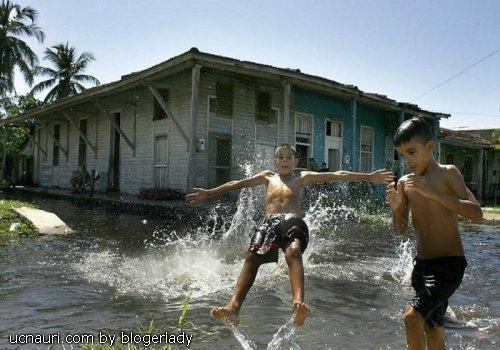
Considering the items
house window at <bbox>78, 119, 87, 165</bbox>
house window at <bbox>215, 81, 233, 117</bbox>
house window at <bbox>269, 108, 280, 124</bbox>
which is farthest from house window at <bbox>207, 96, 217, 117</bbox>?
house window at <bbox>78, 119, 87, 165</bbox>

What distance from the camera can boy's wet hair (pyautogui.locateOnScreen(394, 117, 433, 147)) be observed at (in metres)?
2.79

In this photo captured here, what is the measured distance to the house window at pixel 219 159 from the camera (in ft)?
49.4

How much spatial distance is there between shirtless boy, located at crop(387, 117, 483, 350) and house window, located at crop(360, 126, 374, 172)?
18073 mm

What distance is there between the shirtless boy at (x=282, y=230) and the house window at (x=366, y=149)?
16596 millimetres

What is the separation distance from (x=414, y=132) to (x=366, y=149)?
18524 mm

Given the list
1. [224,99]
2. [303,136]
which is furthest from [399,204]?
[303,136]

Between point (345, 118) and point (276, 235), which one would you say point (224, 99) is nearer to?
point (345, 118)

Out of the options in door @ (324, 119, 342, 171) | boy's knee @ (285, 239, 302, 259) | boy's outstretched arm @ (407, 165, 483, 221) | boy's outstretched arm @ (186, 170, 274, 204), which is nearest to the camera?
boy's outstretched arm @ (407, 165, 483, 221)

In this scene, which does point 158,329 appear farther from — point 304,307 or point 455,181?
point 455,181

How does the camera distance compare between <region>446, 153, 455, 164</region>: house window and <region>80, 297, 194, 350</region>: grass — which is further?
<region>446, 153, 455, 164</region>: house window

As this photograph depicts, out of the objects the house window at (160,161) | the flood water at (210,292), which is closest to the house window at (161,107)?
the house window at (160,161)

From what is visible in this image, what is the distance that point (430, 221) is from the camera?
2.79 meters

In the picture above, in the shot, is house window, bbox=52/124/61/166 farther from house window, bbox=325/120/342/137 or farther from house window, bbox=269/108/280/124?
house window, bbox=325/120/342/137

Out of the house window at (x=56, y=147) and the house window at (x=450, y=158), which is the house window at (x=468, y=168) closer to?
the house window at (x=450, y=158)
